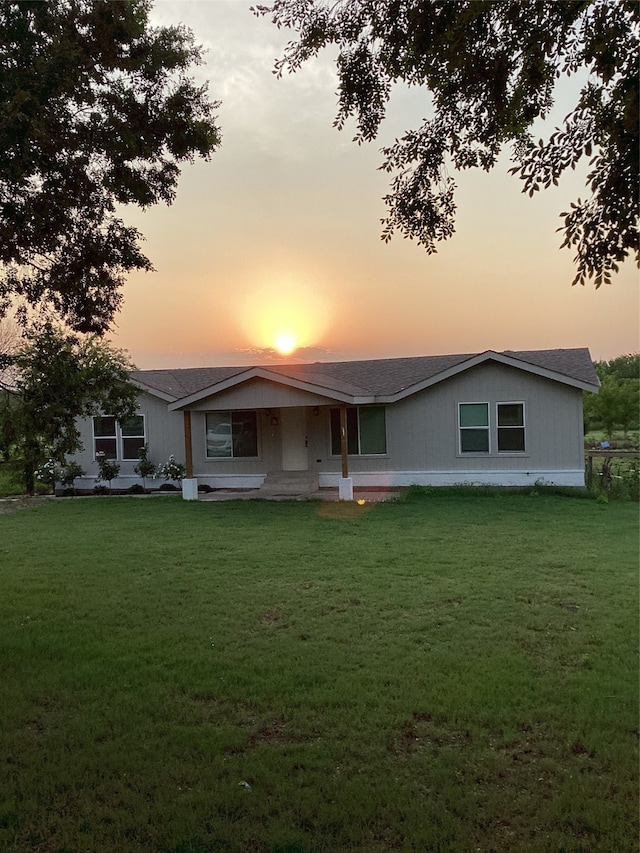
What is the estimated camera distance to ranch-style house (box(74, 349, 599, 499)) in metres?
16.0

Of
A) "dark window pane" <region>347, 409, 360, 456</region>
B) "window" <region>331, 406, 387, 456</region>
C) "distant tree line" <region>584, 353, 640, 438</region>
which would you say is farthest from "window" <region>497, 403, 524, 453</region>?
"distant tree line" <region>584, 353, 640, 438</region>

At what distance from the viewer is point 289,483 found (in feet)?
56.9

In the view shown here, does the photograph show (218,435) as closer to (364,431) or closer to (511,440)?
(364,431)

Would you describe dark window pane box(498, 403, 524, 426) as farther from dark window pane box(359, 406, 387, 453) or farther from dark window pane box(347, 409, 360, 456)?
dark window pane box(347, 409, 360, 456)

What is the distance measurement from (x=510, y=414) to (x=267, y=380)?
6.64 meters

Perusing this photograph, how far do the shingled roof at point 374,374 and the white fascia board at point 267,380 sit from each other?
3cm

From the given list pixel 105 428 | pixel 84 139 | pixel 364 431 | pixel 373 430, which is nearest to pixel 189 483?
pixel 105 428

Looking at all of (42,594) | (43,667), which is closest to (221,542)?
(42,594)

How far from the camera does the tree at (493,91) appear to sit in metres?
3.50

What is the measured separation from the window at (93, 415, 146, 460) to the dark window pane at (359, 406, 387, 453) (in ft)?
22.6

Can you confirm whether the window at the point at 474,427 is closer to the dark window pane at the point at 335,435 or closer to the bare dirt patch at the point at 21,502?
the dark window pane at the point at 335,435

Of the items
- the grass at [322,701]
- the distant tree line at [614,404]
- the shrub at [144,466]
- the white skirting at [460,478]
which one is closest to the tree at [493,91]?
the grass at [322,701]

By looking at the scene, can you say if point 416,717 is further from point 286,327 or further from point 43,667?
point 286,327

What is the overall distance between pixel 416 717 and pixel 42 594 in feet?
17.3
